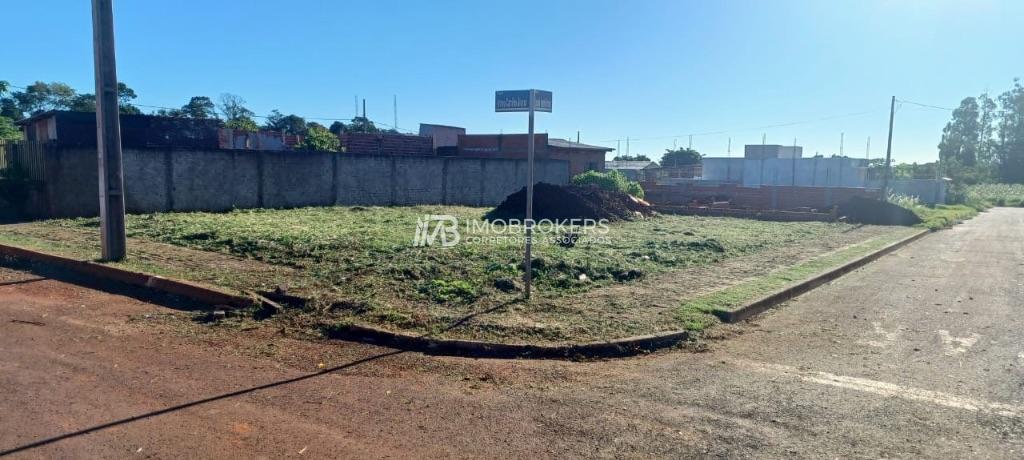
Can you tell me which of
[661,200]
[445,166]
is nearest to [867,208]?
[661,200]

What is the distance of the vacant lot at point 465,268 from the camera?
6.87m

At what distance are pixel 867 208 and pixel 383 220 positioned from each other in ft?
66.0

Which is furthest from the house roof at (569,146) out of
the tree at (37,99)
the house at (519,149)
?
the tree at (37,99)

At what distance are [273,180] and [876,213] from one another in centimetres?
2395

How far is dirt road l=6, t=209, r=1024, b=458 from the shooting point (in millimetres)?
3883

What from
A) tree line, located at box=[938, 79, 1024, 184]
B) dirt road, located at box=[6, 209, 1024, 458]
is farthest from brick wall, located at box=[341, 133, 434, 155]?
tree line, located at box=[938, 79, 1024, 184]

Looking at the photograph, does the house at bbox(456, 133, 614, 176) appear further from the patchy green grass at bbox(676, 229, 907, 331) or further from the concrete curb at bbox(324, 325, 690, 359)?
the concrete curb at bbox(324, 325, 690, 359)

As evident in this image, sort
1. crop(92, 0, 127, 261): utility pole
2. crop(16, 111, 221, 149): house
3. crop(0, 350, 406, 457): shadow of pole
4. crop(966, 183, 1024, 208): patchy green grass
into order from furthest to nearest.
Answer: crop(966, 183, 1024, 208): patchy green grass → crop(16, 111, 221, 149): house → crop(92, 0, 127, 261): utility pole → crop(0, 350, 406, 457): shadow of pole

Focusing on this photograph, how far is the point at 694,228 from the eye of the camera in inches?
746

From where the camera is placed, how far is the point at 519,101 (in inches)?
288

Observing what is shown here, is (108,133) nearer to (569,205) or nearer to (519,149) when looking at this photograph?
(569,205)

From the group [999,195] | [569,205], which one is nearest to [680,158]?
[999,195]

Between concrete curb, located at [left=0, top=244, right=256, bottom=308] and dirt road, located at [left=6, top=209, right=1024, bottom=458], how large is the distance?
0.59 meters

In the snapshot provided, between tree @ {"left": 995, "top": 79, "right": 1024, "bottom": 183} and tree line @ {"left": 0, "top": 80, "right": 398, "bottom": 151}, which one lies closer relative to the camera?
tree line @ {"left": 0, "top": 80, "right": 398, "bottom": 151}
